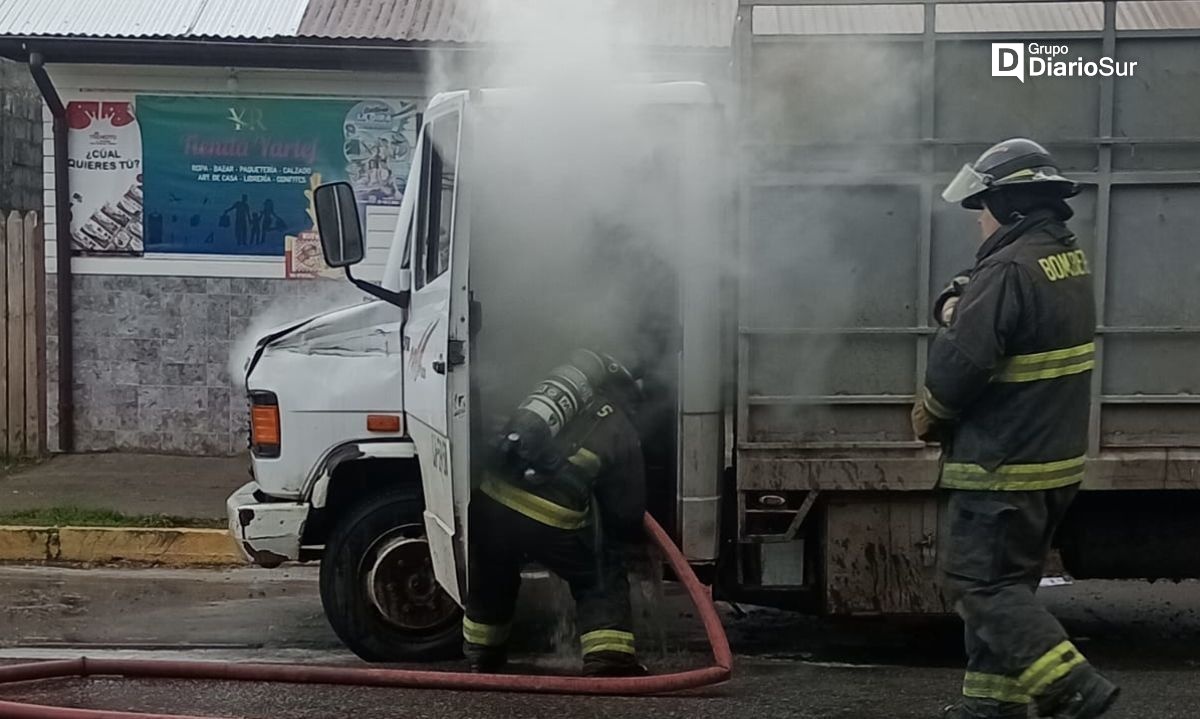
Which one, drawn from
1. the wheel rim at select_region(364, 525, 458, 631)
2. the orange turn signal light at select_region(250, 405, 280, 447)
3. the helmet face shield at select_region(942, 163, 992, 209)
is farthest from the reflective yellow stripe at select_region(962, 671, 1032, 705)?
the orange turn signal light at select_region(250, 405, 280, 447)

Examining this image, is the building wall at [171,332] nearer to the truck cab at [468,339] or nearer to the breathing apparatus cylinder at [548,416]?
the truck cab at [468,339]

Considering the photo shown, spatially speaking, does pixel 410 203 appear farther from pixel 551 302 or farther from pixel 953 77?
pixel 953 77

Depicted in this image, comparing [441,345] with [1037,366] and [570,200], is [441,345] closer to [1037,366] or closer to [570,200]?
[570,200]

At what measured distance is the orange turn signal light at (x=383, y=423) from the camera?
214 inches

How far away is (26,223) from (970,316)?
849 centimetres

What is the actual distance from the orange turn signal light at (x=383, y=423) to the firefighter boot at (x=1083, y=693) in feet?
9.05

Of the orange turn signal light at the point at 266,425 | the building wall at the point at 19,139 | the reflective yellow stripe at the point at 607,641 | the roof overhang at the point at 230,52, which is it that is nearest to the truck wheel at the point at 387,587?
the orange turn signal light at the point at 266,425

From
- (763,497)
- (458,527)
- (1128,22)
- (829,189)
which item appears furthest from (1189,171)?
(458,527)

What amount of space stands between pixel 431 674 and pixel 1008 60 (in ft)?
10.5

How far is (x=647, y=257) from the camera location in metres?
5.25

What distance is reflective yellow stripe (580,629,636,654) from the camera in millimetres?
4980

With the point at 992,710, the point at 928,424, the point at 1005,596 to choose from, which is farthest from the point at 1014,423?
the point at 992,710

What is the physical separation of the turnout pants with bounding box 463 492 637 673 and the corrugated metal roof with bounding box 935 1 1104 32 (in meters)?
2.43

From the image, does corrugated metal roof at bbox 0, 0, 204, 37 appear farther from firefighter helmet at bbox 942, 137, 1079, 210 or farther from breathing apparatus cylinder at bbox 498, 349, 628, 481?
firefighter helmet at bbox 942, 137, 1079, 210
